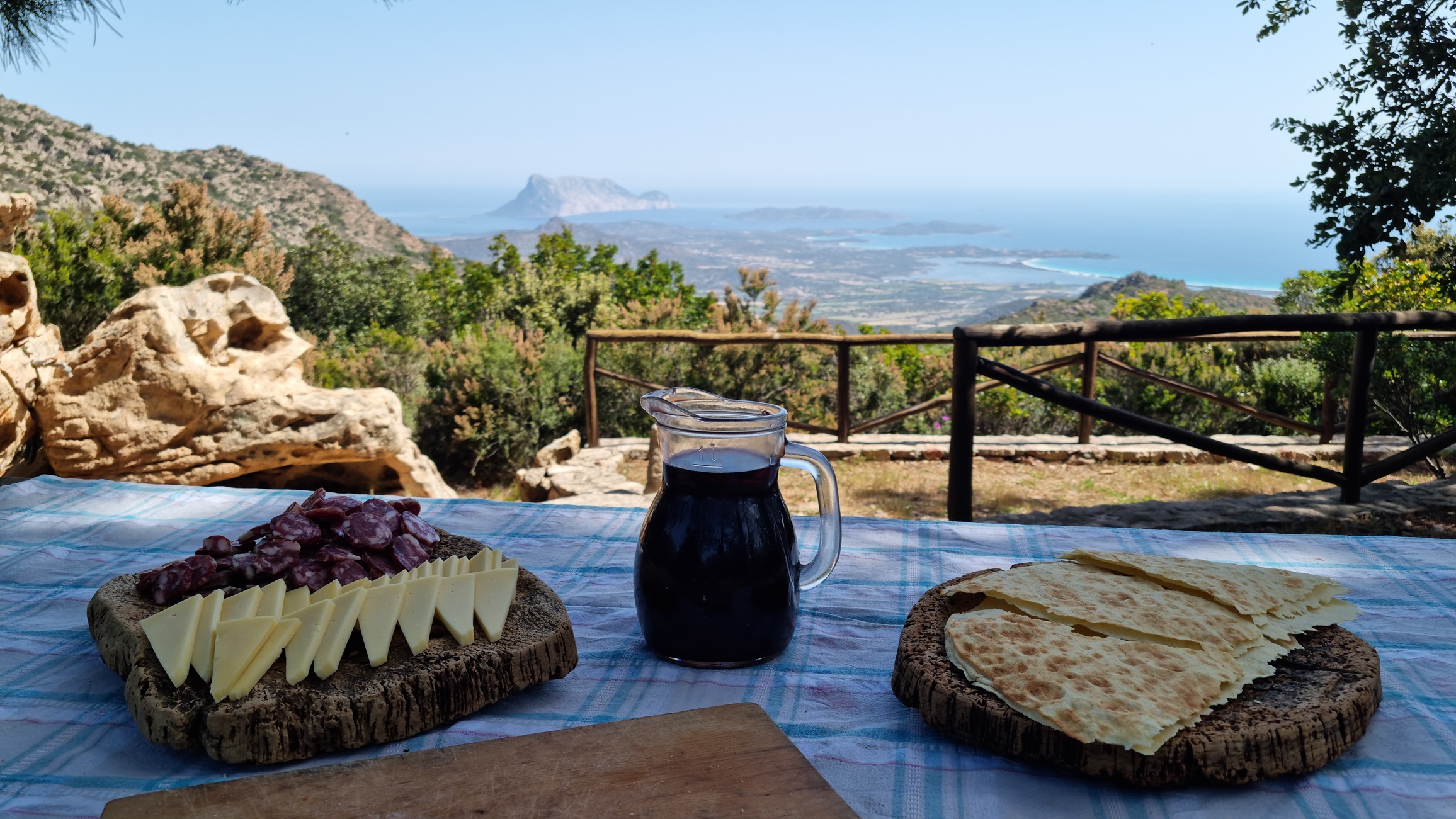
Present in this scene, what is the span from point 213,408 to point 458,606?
4.06 metres

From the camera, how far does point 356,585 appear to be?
1.04 meters

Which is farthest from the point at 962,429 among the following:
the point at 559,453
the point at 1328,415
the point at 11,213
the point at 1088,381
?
the point at 1328,415

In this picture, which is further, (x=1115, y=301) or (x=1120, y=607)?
(x=1115, y=301)

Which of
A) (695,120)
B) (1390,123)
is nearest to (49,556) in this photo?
(1390,123)

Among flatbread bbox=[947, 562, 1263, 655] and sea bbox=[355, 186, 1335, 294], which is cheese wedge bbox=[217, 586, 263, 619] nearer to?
flatbread bbox=[947, 562, 1263, 655]

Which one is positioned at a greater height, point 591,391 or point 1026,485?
point 591,391

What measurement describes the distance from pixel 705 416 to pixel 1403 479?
6407mm

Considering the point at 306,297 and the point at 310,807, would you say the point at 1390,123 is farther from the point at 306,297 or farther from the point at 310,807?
the point at 306,297

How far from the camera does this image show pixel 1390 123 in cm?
360

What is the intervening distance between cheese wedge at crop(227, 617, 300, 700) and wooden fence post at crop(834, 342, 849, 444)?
5791 millimetres

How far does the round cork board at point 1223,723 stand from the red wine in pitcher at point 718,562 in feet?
0.55

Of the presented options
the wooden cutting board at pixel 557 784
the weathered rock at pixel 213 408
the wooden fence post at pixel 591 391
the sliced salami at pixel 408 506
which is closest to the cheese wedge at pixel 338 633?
the wooden cutting board at pixel 557 784

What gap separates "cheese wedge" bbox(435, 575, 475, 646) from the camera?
3.26 feet

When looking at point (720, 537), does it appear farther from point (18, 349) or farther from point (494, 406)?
point (494, 406)
